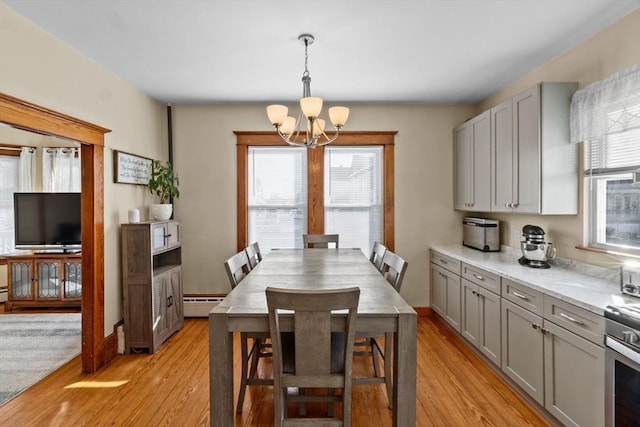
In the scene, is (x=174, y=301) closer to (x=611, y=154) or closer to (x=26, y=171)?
(x=26, y=171)

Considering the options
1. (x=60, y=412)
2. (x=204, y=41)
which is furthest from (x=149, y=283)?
(x=204, y=41)

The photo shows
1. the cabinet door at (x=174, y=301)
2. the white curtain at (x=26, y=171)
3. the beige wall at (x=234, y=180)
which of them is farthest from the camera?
the white curtain at (x=26, y=171)

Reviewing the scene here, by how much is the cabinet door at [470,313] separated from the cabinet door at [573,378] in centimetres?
94

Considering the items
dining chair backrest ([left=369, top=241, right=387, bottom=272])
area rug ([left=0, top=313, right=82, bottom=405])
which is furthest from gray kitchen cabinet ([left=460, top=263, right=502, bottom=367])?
area rug ([left=0, top=313, right=82, bottom=405])

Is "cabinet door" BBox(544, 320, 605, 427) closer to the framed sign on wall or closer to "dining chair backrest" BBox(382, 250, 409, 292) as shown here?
"dining chair backrest" BBox(382, 250, 409, 292)

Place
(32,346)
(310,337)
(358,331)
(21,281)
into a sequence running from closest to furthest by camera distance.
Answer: (310,337), (358,331), (32,346), (21,281)

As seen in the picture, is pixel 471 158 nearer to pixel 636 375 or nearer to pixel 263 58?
pixel 263 58

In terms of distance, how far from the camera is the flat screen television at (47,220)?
494cm

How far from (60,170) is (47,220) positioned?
722 mm

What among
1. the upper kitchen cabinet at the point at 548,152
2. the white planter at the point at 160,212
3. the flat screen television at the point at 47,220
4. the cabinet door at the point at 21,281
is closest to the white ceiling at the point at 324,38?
the upper kitchen cabinet at the point at 548,152

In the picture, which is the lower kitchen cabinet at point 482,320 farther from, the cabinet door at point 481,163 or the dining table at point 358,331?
the dining table at point 358,331

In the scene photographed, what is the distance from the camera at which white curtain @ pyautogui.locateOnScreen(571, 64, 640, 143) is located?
2236 millimetres

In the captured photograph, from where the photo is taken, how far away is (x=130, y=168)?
3646mm

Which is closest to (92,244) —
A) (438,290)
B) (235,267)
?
(235,267)
